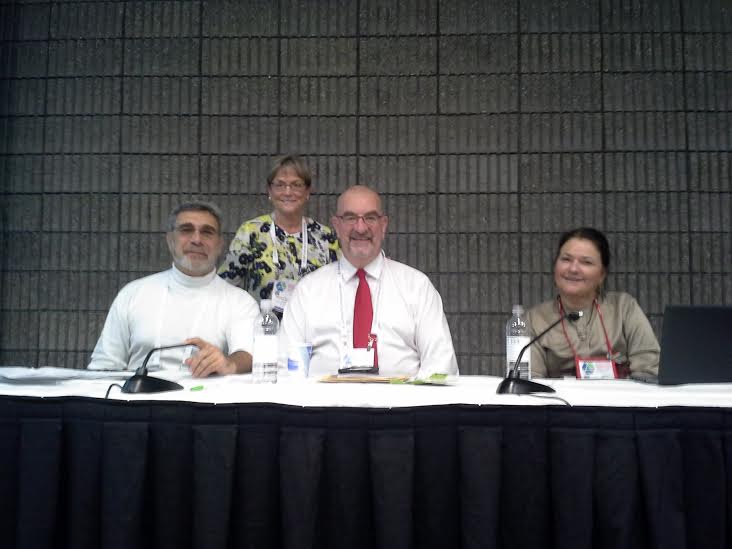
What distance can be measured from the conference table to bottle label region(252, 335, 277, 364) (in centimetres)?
48

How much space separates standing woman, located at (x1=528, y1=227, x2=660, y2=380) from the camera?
266 cm

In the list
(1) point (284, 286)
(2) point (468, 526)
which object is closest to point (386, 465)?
(2) point (468, 526)

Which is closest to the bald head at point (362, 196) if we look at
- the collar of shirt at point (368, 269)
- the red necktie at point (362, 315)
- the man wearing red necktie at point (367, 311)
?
the man wearing red necktie at point (367, 311)

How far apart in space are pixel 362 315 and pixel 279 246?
777 millimetres

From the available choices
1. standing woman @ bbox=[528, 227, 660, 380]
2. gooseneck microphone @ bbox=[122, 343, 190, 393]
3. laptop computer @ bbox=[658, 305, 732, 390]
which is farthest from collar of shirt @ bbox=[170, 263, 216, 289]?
laptop computer @ bbox=[658, 305, 732, 390]

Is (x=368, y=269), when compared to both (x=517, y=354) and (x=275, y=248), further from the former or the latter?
(x=517, y=354)

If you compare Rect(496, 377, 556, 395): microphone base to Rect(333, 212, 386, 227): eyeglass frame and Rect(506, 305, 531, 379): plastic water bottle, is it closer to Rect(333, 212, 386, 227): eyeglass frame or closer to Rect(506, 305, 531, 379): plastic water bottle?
Rect(506, 305, 531, 379): plastic water bottle

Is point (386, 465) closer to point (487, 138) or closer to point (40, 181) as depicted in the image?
point (487, 138)

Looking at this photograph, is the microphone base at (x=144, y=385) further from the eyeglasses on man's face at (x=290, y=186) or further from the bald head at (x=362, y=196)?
the eyeglasses on man's face at (x=290, y=186)

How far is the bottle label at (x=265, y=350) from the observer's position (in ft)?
6.72

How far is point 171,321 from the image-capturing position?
283 centimetres

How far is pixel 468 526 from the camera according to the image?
1.48 m

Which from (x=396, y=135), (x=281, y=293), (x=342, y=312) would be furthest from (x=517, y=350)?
(x=396, y=135)

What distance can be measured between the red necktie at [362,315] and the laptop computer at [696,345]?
4.01 ft
